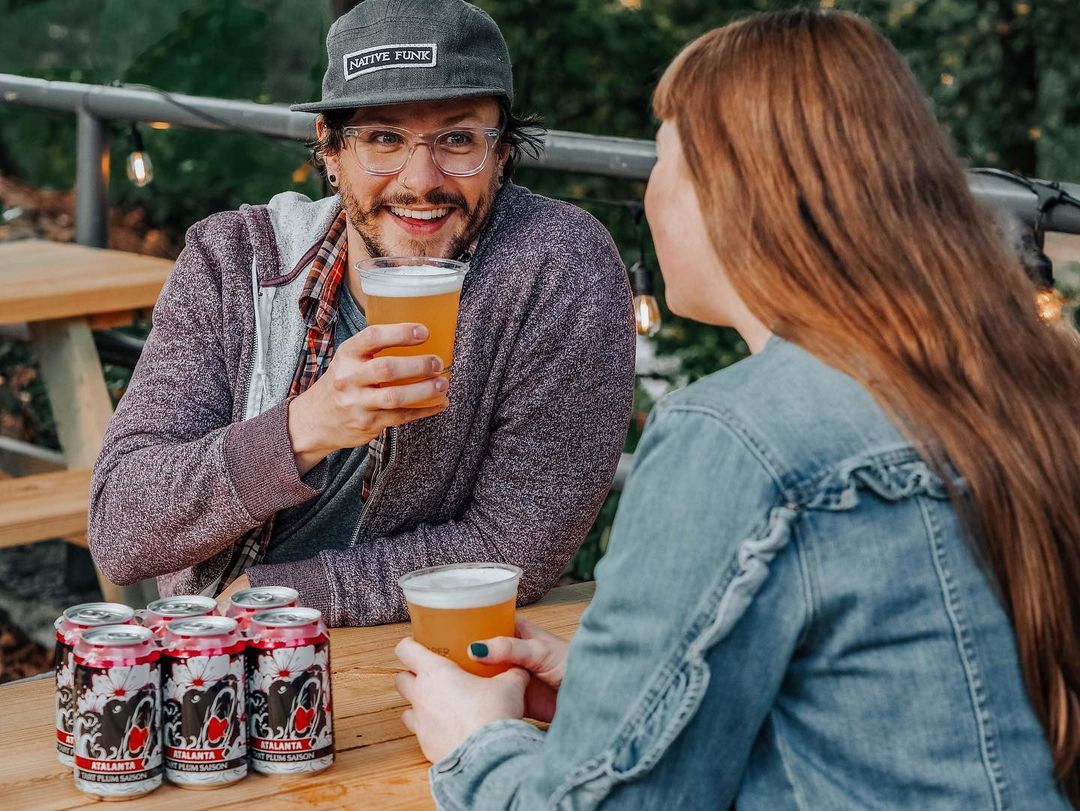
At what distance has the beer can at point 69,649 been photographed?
4.71 feet

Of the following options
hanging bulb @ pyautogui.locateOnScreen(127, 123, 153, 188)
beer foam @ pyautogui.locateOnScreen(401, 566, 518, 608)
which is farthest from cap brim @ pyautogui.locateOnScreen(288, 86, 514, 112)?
hanging bulb @ pyautogui.locateOnScreen(127, 123, 153, 188)

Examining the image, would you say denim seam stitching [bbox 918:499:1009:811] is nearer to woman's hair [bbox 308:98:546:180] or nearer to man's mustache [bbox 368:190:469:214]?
man's mustache [bbox 368:190:469:214]

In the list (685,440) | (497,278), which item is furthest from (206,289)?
(685,440)

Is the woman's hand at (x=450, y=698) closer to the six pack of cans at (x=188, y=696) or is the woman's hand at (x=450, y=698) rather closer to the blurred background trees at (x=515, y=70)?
the six pack of cans at (x=188, y=696)

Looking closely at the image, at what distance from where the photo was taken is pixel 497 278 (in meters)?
2.20

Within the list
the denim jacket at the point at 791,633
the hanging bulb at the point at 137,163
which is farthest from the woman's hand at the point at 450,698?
the hanging bulb at the point at 137,163

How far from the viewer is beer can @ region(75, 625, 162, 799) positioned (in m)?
1.38

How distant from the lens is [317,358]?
2.22 meters

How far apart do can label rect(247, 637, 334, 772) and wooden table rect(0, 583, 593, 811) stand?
26 millimetres

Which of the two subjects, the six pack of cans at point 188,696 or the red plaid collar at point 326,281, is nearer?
the six pack of cans at point 188,696

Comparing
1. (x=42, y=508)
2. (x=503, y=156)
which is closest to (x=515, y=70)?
(x=42, y=508)

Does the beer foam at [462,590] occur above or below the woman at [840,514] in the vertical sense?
below

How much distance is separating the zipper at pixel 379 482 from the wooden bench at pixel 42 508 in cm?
153

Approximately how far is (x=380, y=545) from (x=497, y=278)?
435mm
